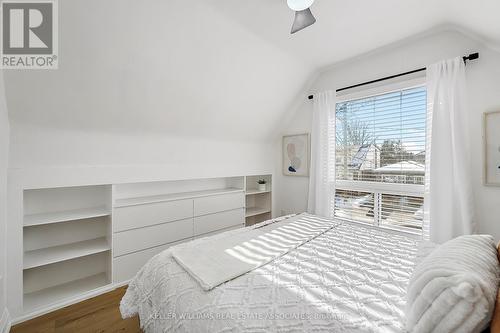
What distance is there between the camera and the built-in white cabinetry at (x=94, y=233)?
204cm

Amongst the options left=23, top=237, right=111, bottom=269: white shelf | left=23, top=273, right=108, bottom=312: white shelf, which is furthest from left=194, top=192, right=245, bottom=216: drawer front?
Result: left=23, top=273, right=108, bottom=312: white shelf

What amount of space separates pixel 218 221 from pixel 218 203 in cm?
25

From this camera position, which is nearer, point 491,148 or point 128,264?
point 491,148

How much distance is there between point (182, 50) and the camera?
6.64ft

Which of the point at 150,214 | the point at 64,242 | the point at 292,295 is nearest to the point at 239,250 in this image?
the point at 292,295

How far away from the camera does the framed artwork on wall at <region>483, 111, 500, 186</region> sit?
6.46 feet

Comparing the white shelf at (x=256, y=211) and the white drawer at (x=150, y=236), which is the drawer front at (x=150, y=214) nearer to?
the white drawer at (x=150, y=236)

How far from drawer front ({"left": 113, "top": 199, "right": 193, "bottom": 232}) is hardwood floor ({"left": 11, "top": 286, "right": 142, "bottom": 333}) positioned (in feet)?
2.23

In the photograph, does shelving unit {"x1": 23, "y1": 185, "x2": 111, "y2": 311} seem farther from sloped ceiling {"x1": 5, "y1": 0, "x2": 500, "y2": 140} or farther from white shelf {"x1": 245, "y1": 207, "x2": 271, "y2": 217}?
Answer: white shelf {"x1": 245, "y1": 207, "x2": 271, "y2": 217}

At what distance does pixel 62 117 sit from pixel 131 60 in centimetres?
80

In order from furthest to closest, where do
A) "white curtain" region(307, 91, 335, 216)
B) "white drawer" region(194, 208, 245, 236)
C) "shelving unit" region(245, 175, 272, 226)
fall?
1. "shelving unit" region(245, 175, 272, 226)
2. "white curtain" region(307, 91, 335, 216)
3. "white drawer" region(194, 208, 245, 236)

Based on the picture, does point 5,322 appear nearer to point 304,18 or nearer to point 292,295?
point 292,295

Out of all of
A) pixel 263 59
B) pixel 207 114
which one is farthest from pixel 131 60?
pixel 263 59

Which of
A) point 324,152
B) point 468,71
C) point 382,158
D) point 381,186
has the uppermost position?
point 468,71
